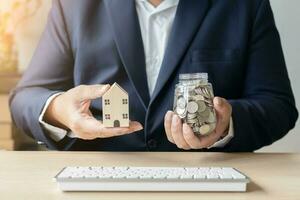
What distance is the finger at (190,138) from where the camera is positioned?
2.35 feet

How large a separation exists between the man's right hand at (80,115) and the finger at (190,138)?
9 cm

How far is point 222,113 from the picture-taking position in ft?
2.49

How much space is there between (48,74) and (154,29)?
0.82ft

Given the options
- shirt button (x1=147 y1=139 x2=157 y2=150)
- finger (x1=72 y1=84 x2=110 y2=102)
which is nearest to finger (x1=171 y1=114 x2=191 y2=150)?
finger (x1=72 y1=84 x2=110 y2=102)

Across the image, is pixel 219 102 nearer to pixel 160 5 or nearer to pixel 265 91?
pixel 265 91

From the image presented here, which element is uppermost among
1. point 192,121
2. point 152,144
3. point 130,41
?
point 130,41

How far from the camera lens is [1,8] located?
1351 mm

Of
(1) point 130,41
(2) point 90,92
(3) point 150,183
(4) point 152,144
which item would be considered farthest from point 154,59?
(3) point 150,183

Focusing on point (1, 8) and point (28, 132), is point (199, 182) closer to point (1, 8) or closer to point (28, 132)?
point (28, 132)

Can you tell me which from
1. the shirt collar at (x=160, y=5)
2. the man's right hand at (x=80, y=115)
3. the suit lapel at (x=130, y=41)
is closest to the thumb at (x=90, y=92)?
the man's right hand at (x=80, y=115)

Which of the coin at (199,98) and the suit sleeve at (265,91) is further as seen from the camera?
the suit sleeve at (265,91)

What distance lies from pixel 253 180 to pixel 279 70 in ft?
1.36

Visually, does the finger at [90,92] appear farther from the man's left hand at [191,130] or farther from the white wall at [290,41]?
the white wall at [290,41]

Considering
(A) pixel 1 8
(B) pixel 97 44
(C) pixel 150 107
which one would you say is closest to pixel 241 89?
(C) pixel 150 107
